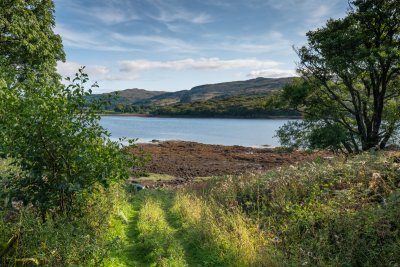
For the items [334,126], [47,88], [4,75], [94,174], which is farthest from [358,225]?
[334,126]

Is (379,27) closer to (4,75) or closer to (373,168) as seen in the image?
(373,168)

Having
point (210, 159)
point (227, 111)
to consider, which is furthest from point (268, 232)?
point (227, 111)

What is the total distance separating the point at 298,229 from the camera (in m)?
8.09

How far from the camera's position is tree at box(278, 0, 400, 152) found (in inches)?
832

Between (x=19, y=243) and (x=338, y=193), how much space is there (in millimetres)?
7391

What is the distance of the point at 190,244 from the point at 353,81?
19570mm

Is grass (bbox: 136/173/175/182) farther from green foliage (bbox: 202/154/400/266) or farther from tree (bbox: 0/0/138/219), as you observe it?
tree (bbox: 0/0/138/219)

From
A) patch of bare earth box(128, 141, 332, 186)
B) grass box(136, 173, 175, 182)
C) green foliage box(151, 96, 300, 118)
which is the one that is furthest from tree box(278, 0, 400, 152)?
green foliage box(151, 96, 300, 118)

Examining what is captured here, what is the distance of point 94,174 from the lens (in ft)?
24.3

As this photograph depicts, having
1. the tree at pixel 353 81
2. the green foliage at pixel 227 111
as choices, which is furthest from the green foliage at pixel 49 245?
the green foliage at pixel 227 111

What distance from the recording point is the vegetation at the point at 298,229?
664 centimetres

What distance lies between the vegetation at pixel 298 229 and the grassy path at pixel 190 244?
2 centimetres

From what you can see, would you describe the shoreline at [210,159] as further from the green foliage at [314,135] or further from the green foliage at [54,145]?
the green foliage at [54,145]

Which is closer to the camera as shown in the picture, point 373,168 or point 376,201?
point 376,201
